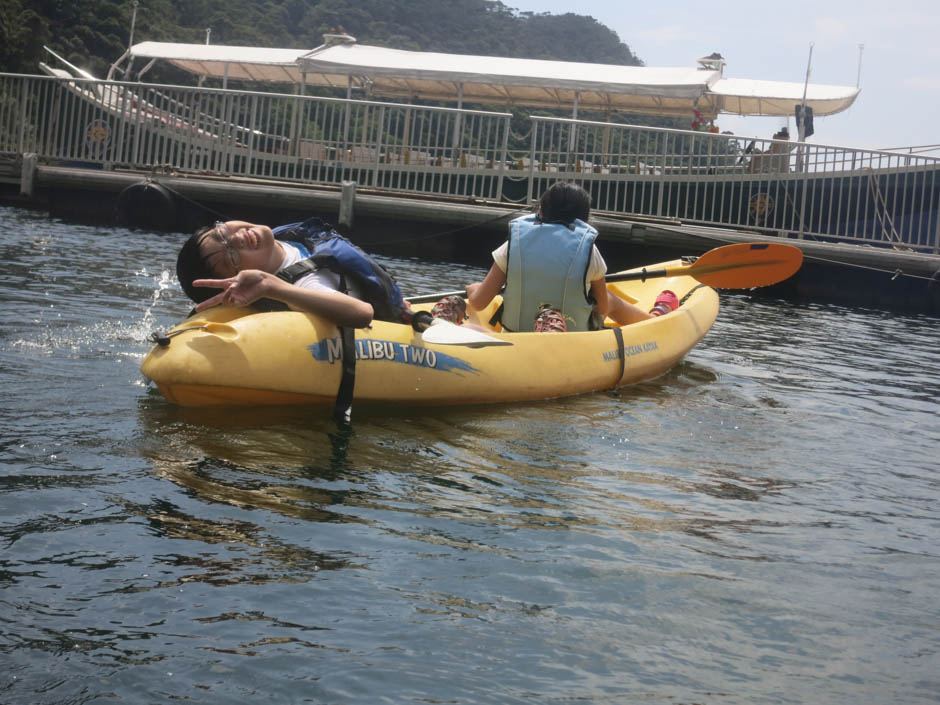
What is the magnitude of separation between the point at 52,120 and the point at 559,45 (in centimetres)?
10474

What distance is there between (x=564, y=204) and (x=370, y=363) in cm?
179

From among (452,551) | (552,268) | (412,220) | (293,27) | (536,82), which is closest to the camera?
(452,551)

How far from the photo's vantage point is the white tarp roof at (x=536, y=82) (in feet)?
58.7

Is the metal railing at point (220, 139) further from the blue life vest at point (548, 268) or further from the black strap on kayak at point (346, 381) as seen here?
the black strap on kayak at point (346, 381)

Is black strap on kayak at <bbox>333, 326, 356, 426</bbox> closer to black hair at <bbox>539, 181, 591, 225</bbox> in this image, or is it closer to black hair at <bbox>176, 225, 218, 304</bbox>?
black hair at <bbox>176, 225, 218, 304</bbox>

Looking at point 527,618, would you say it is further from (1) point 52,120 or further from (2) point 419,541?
(1) point 52,120

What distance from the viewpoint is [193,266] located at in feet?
14.7

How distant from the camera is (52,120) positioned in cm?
1478

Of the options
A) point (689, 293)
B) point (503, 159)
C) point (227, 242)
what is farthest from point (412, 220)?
point (227, 242)

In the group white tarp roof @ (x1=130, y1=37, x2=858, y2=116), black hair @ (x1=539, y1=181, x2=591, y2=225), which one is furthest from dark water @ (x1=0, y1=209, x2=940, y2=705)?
white tarp roof @ (x1=130, y1=37, x2=858, y2=116)

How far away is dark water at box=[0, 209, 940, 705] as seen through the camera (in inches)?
89.1

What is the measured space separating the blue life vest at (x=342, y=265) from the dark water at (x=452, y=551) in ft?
1.96

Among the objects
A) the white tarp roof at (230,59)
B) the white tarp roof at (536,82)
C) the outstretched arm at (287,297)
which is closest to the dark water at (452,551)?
the outstretched arm at (287,297)

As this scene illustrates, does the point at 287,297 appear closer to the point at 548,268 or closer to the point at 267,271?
the point at 267,271
